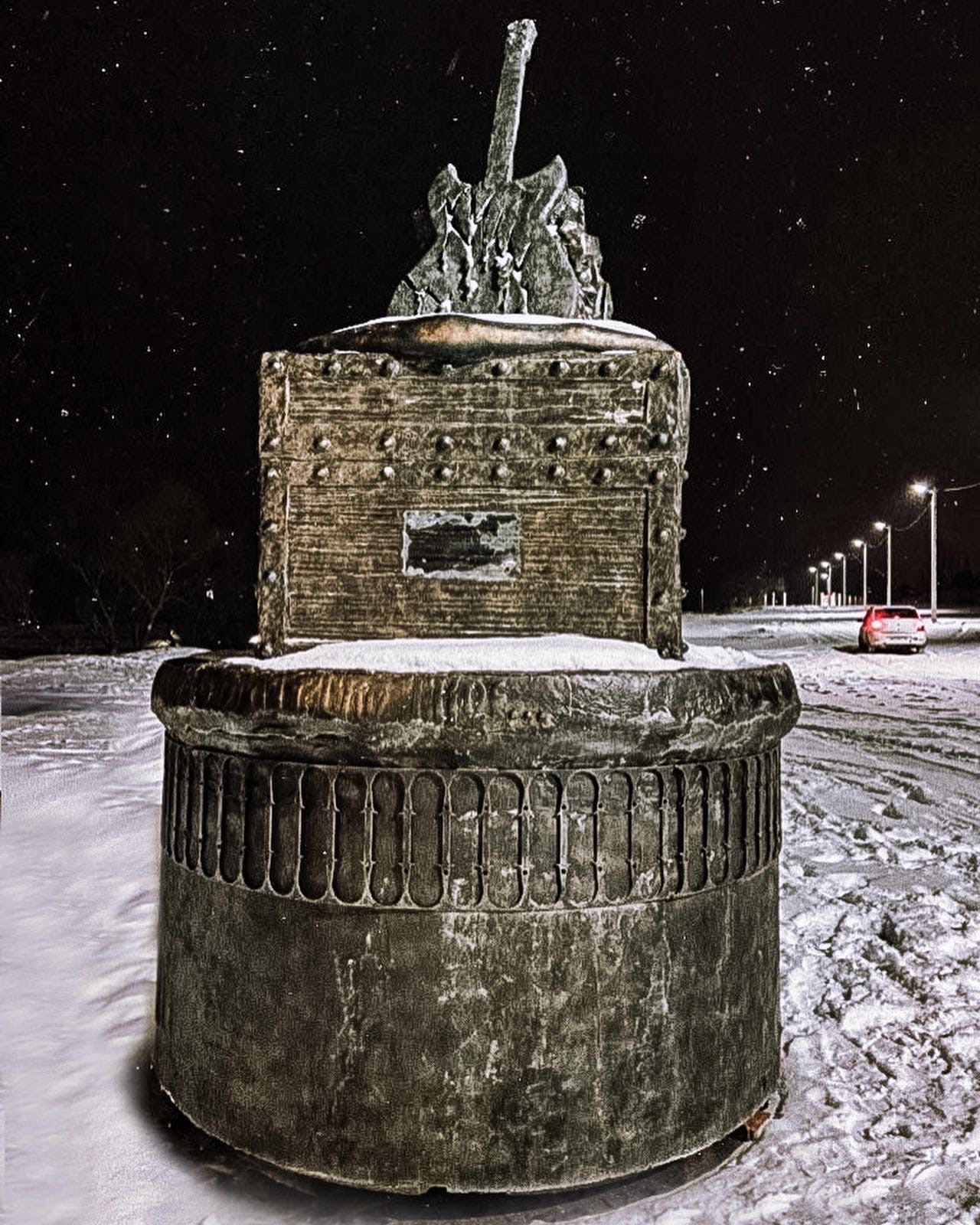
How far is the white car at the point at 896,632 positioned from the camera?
22.1 metres

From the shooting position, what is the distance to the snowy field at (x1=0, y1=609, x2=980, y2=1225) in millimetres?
2285

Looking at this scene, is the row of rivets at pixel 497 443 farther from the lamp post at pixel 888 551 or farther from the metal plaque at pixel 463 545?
the lamp post at pixel 888 551

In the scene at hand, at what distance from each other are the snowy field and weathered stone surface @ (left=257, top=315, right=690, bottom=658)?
1296mm

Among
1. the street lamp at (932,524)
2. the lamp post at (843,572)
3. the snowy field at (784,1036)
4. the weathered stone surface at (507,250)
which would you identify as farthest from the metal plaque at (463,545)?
the lamp post at (843,572)

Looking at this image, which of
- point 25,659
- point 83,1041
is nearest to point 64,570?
point 25,659

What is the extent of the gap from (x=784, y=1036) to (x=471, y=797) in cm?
172

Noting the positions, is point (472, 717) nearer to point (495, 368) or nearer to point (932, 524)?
point (495, 368)

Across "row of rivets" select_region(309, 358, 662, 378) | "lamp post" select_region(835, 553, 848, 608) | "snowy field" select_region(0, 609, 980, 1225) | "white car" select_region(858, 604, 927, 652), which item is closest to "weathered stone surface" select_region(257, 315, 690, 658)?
"row of rivets" select_region(309, 358, 662, 378)

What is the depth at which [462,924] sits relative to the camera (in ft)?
7.38

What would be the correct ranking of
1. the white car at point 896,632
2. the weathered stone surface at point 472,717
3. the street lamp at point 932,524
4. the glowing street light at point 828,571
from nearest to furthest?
the weathered stone surface at point 472,717, the white car at point 896,632, the street lamp at point 932,524, the glowing street light at point 828,571

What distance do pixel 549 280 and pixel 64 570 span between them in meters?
38.3

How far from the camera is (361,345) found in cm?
272

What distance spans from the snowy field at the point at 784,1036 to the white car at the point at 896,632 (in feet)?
50.7

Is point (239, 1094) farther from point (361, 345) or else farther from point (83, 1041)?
point (361, 345)
